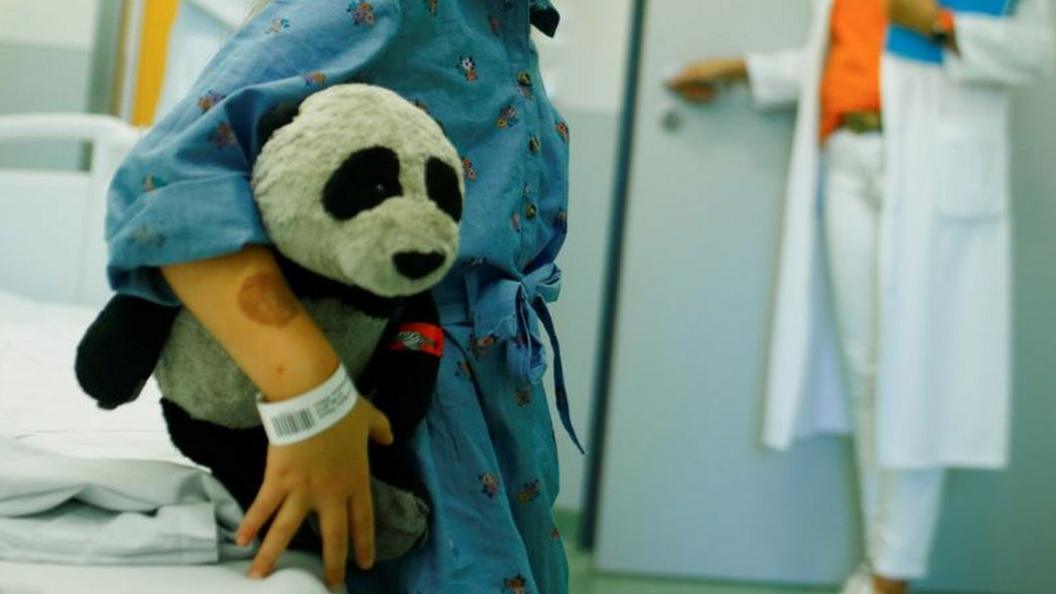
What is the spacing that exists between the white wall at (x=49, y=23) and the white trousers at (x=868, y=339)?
4.91 ft

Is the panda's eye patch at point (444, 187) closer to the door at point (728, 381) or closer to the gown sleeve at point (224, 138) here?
the gown sleeve at point (224, 138)

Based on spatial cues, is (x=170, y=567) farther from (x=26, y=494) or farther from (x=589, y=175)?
(x=589, y=175)

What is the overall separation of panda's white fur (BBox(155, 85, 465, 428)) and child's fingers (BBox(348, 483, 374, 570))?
3.3 inches

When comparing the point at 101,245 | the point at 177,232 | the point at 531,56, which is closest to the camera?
the point at 177,232

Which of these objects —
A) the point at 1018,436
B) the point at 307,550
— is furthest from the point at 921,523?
the point at 307,550

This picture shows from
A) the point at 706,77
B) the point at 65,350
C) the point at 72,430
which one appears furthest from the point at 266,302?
the point at 706,77

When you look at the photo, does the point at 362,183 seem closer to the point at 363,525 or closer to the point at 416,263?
the point at 416,263

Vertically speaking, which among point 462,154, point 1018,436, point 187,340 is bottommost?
point 1018,436

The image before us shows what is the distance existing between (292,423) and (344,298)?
9 cm

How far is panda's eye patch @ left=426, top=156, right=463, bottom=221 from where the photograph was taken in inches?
20.7

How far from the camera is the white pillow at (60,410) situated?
80cm

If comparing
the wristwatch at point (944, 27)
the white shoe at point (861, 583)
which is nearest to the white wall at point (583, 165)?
the white shoe at point (861, 583)

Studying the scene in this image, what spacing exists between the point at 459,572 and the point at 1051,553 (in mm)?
1957

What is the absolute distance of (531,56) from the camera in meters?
0.77
